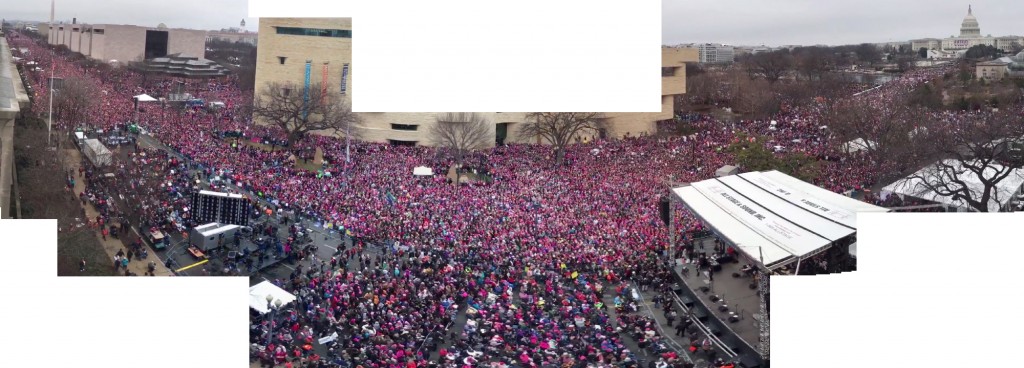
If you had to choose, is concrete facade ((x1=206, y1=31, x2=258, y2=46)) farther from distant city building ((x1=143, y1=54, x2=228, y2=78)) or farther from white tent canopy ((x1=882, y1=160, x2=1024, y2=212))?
white tent canopy ((x1=882, y1=160, x2=1024, y2=212))

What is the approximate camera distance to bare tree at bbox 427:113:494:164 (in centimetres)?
1962

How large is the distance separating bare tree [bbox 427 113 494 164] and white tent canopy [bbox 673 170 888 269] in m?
8.82

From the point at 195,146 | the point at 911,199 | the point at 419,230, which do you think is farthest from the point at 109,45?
the point at 911,199

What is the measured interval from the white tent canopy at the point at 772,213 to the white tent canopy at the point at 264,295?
5241 millimetres

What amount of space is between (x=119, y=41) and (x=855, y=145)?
18597 mm

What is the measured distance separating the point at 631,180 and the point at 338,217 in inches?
226

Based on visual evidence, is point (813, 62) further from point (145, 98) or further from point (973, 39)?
point (145, 98)

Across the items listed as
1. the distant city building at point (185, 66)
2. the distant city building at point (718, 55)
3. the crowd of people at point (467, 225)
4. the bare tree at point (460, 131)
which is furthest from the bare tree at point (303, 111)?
the distant city building at point (718, 55)

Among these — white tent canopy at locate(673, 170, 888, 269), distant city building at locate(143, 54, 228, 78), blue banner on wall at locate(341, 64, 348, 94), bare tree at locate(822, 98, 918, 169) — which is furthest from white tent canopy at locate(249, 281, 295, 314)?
distant city building at locate(143, 54, 228, 78)

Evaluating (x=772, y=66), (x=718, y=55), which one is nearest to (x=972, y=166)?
(x=772, y=66)

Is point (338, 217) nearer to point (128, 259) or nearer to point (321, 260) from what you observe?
point (321, 260)

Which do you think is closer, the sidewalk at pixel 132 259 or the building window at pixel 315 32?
the sidewalk at pixel 132 259

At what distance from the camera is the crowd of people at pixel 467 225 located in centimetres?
Answer: 863

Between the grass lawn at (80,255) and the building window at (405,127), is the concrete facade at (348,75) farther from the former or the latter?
the grass lawn at (80,255)
